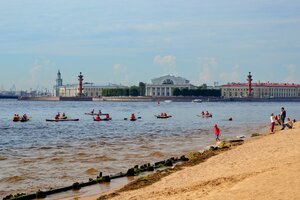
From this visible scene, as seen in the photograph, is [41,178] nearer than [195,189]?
No

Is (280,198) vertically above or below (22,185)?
above

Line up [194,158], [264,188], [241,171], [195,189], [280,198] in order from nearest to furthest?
[280,198]
[264,188]
[195,189]
[241,171]
[194,158]

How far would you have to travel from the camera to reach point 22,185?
17.6 m

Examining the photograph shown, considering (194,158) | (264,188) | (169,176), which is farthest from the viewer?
(194,158)

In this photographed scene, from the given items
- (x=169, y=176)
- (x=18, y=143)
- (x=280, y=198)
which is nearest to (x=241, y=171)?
(x=169, y=176)

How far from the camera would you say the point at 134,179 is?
17.4 metres

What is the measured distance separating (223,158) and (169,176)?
142 inches

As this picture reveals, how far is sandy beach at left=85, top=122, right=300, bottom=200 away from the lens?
1083 centimetres

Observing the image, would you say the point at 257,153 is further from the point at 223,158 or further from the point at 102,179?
the point at 102,179

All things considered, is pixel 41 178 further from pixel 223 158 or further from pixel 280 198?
pixel 280 198

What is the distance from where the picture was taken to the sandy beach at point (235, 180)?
426 inches

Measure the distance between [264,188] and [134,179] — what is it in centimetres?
719

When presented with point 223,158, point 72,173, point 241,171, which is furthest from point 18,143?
point 241,171

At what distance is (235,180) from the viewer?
13.1 meters
